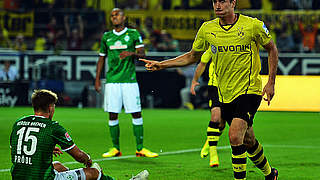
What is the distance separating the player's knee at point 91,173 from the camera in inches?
231

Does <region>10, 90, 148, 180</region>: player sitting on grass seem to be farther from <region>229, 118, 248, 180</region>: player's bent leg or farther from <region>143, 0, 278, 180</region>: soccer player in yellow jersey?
<region>229, 118, 248, 180</region>: player's bent leg

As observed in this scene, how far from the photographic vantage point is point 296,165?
356 inches

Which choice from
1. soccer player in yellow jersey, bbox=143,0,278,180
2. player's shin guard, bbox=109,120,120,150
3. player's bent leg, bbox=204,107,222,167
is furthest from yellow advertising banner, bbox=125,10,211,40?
soccer player in yellow jersey, bbox=143,0,278,180

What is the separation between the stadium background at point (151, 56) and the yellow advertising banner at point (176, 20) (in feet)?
0.12

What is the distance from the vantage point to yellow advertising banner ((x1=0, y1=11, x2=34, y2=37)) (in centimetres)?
2555

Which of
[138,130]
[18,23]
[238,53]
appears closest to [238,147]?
[238,53]

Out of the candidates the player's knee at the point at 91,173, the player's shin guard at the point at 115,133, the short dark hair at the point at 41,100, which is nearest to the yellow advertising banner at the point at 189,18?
the player's shin guard at the point at 115,133

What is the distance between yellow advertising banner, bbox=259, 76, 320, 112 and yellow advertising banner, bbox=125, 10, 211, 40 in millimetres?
5124

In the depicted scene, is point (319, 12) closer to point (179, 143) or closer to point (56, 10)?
point (56, 10)

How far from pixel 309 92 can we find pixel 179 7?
301 inches

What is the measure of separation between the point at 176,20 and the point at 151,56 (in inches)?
141

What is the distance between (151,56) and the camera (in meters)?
21.3

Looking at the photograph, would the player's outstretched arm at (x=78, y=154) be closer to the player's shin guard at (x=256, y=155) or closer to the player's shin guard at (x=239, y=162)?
the player's shin guard at (x=239, y=162)

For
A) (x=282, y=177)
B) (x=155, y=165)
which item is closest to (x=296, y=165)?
(x=282, y=177)
